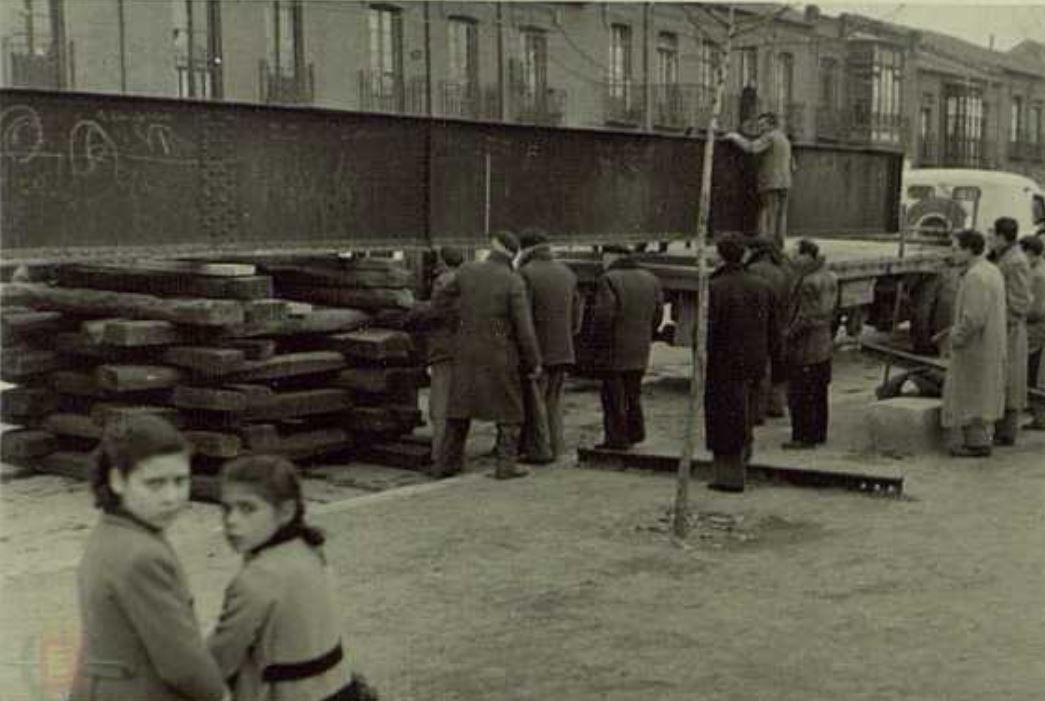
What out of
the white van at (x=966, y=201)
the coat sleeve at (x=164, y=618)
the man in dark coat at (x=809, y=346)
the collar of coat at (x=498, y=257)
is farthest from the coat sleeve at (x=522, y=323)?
the white van at (x=966, y=201)

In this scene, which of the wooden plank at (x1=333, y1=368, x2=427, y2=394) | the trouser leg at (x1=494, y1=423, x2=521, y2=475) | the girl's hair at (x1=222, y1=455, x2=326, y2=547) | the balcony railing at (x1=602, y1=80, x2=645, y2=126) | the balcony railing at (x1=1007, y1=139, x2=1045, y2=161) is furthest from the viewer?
the balcony railing at (x1=1007, y1=139, x2=1045, y2=161)

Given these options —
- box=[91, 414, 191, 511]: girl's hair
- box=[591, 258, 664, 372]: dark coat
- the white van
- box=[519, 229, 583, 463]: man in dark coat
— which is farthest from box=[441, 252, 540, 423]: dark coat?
the white van

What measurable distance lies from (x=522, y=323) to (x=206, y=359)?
2081mm

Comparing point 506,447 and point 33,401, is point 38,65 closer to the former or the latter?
point 33,401

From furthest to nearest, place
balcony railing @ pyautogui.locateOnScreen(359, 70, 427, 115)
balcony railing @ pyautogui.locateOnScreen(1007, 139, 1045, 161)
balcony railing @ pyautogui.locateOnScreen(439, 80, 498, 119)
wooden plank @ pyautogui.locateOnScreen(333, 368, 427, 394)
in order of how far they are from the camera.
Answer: balcony railing @ pyautogui.locateOnScreen(1007, 139, 1045, 161) < balcony railing @ pyautogui.locateOnScreen(439, 80, 498, 119) < balcony railing @ pyautogui.locateOnScreen(359, 70, 427, 115) < wooden plank @ pyautogui.locateOnScreen(333, 368, 427, 394)

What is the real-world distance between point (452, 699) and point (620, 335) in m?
5.52

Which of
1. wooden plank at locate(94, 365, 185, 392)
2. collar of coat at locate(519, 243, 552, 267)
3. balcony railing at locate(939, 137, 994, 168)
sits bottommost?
wooden plank at locate(94, 365, 185, 392)

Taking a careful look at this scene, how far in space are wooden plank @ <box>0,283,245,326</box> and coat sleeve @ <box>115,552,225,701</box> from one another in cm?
612

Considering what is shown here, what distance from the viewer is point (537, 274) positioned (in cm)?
1065

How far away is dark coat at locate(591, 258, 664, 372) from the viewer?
10938 millimetres

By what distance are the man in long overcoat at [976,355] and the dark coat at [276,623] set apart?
26.6 ft

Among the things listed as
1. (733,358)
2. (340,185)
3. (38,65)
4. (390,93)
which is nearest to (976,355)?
(733,358)

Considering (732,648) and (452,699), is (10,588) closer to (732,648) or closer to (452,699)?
(452,699)

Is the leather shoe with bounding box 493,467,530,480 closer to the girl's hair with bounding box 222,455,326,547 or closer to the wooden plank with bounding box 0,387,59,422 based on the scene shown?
the wooden plank with bounding box 0,387,59,422
